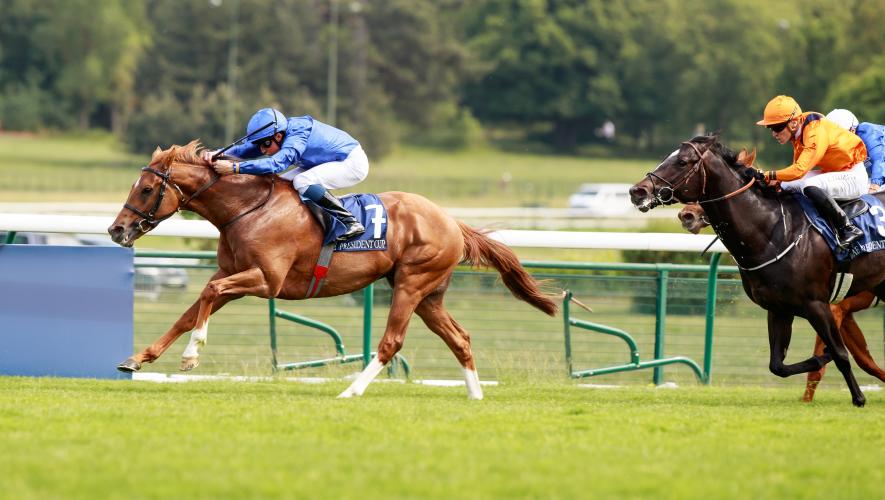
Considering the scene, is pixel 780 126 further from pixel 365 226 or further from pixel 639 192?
pixel 365 226

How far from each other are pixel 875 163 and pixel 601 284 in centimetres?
306

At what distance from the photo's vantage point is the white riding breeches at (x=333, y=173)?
7676 millimetres

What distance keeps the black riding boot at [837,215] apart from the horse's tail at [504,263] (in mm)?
1818

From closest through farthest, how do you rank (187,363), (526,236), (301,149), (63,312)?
(187,363)
(301,149)
(63,312)
(526,236)

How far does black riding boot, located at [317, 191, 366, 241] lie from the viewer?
24.9 ft

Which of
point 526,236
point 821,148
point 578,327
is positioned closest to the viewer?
point 821,148

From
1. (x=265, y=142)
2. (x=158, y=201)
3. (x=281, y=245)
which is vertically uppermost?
(x=265, y=142)

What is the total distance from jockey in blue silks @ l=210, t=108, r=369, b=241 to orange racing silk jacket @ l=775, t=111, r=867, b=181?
2.65 meters

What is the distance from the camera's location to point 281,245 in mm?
7555

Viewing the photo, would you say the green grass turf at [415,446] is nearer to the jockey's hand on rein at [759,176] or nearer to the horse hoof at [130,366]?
the horse hoof at [130,366]

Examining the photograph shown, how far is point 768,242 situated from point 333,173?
2.71 meters

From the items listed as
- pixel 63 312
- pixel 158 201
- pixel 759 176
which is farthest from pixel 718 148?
pixel 63 312

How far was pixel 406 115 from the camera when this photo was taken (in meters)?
64.2

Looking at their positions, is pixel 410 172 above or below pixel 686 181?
below
